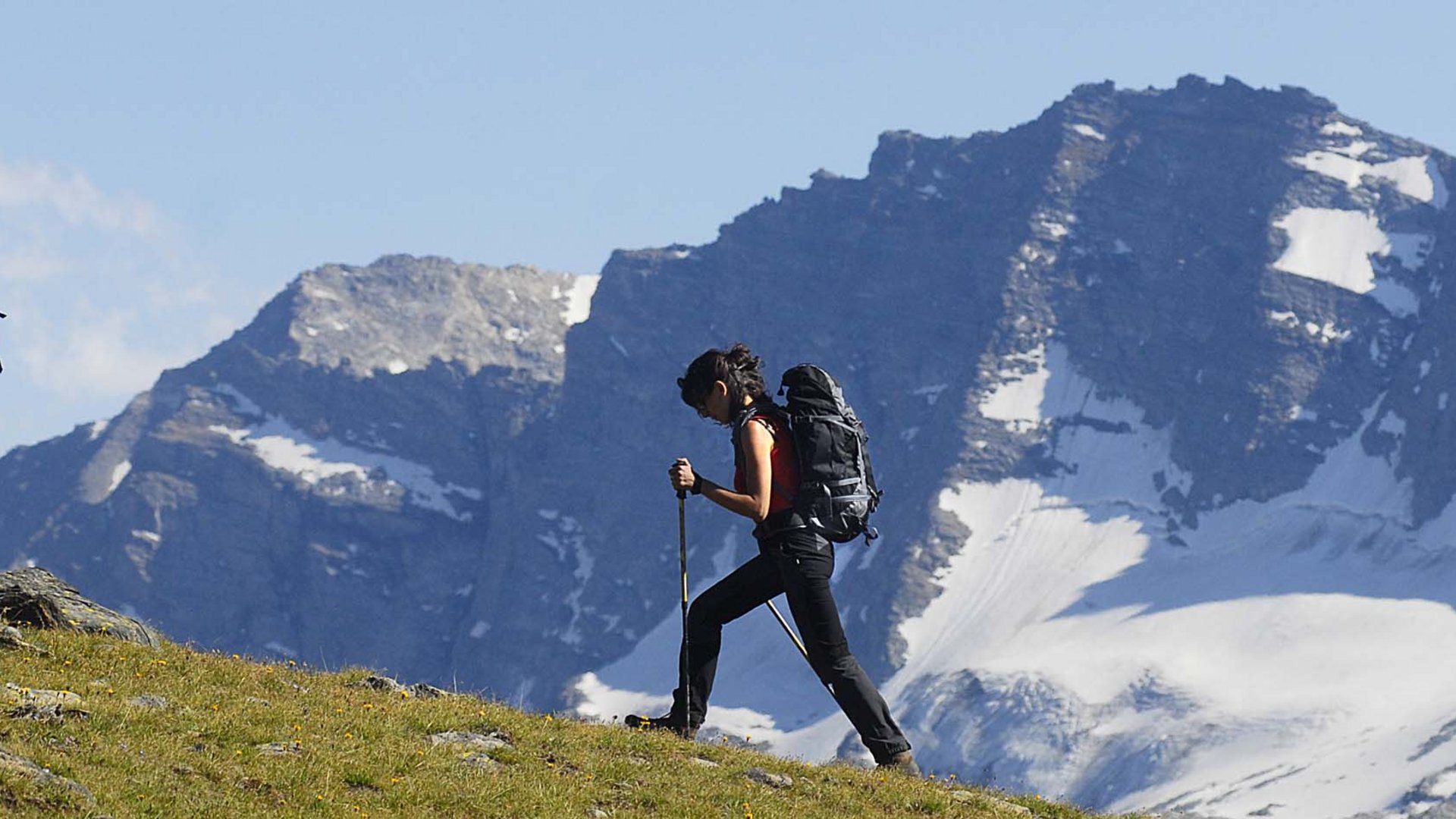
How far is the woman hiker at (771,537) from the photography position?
53.5 feet

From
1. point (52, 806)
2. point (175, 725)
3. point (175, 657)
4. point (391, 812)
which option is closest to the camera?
point (52, 806)

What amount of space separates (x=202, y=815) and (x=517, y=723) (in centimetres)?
421

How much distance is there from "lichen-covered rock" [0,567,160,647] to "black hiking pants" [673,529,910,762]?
5463mm

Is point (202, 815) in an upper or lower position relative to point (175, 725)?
lower

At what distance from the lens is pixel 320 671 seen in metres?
19.2

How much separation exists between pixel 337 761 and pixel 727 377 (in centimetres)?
458

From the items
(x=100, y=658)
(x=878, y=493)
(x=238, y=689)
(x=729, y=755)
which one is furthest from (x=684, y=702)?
(x=100, y=658)

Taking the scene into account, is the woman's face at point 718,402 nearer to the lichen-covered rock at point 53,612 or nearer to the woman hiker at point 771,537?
the woman hiker at point 771,537

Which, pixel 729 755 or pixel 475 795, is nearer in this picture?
pixel 475 795

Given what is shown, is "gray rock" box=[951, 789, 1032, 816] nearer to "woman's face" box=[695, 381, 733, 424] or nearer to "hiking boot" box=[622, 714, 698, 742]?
"hiking boot" box=[622, 714, 698, 742]

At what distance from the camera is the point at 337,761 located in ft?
48.0

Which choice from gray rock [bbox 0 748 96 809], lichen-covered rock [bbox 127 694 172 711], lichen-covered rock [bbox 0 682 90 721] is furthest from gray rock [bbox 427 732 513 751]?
gray rock [bbox 0 748 96 809]

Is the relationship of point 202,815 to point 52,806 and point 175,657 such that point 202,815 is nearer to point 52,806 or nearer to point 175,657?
point 52,806

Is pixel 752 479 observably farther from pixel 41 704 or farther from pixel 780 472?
pixel 41 704
